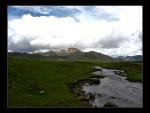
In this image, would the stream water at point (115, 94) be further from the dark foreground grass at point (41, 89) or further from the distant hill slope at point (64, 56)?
the distant hill slope at point (64, 56)

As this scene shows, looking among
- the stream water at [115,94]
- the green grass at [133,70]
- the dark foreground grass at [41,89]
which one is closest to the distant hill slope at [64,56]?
the green grass at [133,70]

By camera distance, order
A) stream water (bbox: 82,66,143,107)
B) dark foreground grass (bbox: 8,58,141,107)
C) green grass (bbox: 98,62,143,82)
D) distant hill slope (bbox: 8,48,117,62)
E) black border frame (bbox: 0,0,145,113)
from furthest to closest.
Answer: distant hill slope (bbox: 8,48,117,62), green grass (bbox: 98,62,143,82), stream water (bbox: 82,66,143,107), dark foreground grass (bbox: 8,58,141,107), black border frame (bbox: 0,0,145,113)

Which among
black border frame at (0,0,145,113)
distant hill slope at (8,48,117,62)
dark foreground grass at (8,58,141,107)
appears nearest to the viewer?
black border frame at (0,0,145,113)

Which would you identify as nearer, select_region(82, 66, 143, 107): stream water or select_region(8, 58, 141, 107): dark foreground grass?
select_region(8, 58, 141, 107): dark foreground grass

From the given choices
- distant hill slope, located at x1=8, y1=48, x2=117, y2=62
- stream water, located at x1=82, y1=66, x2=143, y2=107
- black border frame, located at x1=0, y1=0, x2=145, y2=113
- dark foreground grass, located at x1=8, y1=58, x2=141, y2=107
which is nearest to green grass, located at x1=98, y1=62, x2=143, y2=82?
dark foreground grass, located at x1=8, y1=58, x2=141, y2=107

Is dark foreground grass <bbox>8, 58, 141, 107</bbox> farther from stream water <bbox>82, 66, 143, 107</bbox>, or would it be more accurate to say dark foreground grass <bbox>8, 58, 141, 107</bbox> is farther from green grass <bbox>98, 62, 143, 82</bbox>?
stream water <bbox>82, 66, 143, 107</bbox>
